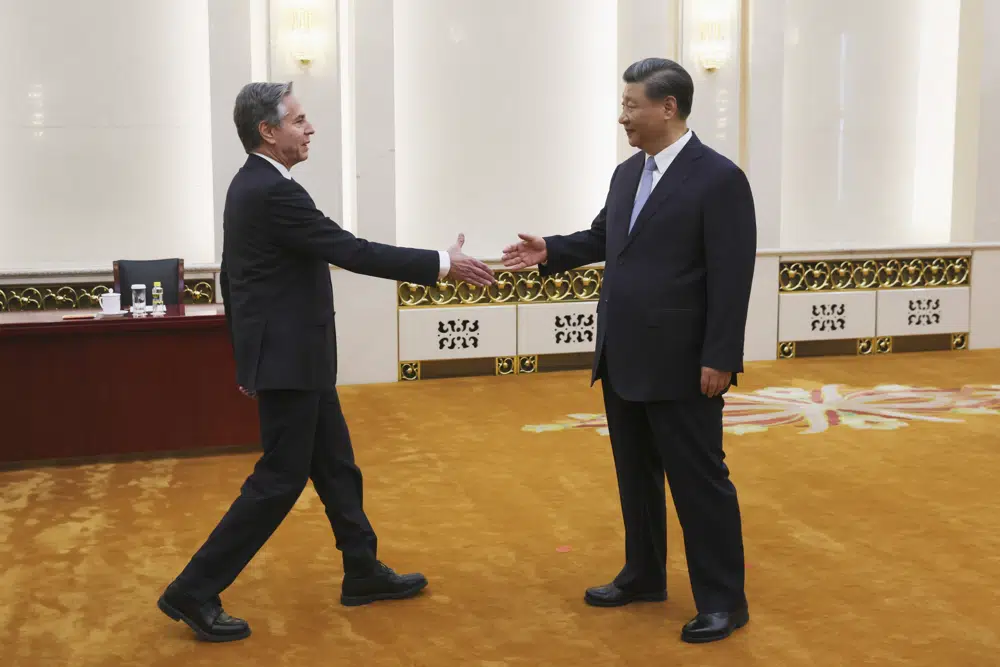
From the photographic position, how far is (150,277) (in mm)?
6562

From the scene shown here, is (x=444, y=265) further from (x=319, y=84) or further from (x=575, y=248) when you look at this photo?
(x=319, y=84)

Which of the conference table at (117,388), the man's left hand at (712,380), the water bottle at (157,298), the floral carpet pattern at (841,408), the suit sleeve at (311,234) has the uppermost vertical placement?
the suit sleeve at (311,234)

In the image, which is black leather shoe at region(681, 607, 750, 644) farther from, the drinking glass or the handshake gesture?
the drinking glass

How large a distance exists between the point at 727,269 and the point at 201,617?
182 cm

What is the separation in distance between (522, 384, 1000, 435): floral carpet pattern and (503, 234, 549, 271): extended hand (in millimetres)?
2558

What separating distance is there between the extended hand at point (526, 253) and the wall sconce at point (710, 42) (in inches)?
205

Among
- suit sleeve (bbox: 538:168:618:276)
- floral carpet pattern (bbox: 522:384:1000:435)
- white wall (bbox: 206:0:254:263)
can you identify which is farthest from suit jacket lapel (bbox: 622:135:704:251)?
white wall (bbox: 206:0:254:263)

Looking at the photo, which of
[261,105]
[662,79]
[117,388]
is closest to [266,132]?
[261,105]

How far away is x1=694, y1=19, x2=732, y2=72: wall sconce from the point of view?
27.4ft

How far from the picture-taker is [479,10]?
27.1 feet

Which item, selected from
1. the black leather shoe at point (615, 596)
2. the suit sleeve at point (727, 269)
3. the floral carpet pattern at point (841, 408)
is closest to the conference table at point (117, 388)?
the floral carpet pattern at point (841, 408)

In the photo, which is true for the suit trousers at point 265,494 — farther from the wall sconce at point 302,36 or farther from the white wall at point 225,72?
the wall sconce at point 302,36

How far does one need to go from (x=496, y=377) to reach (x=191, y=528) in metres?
3.88

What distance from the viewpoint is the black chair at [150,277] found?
21.4ft
